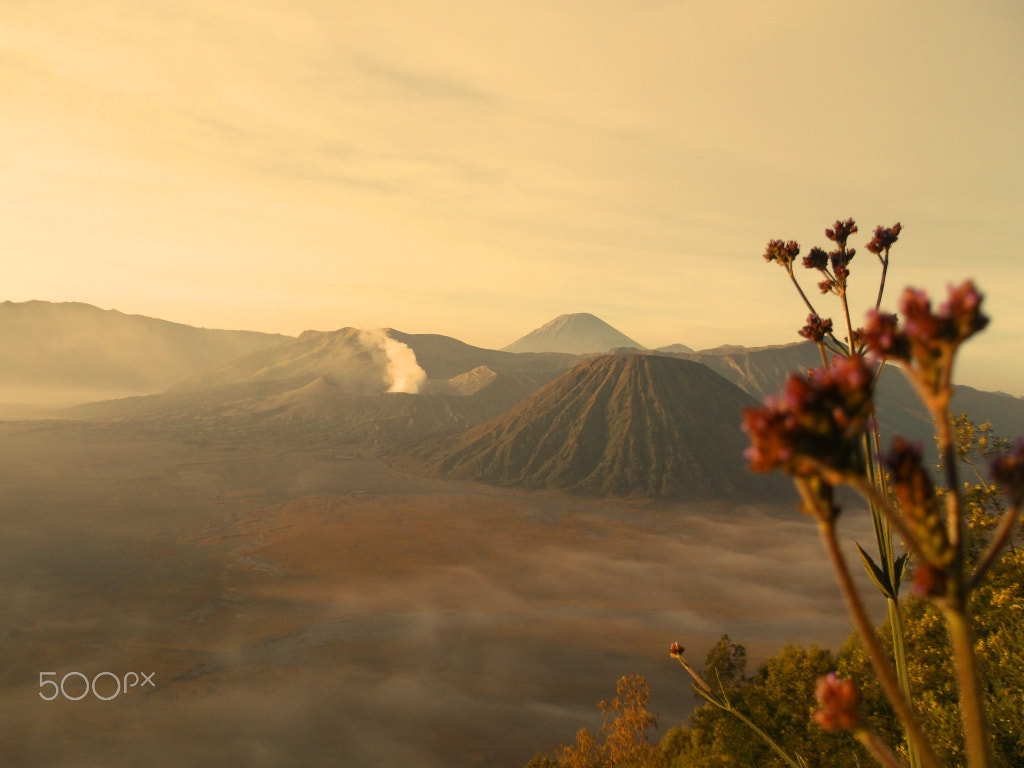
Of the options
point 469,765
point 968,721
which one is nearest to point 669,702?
point 469,765

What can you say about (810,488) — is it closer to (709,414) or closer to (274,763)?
(274,763)

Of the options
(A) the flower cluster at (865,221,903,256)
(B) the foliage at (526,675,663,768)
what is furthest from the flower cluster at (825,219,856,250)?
(B) the foliage at (526,675,663,768)

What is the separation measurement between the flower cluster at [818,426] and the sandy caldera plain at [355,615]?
34.8 meters

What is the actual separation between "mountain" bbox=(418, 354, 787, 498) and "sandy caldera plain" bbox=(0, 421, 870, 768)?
14.1m

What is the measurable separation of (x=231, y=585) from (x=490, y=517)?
37.4 metres

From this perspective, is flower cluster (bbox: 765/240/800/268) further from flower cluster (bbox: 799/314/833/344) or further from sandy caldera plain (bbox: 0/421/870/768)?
sandy caldera plain (bbox: 0/421/870/768)

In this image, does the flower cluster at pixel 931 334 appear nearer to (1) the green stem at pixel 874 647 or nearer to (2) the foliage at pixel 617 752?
(1) the green stem at pixel 874 647

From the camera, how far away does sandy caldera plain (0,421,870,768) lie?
33062mm

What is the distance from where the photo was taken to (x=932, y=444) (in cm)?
18975

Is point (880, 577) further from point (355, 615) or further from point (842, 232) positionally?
point (355, 615)

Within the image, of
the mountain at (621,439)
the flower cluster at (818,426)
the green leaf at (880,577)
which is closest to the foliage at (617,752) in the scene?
the green leaf at (880,577)

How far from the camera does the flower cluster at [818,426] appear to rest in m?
1.97

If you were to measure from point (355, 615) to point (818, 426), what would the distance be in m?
52.6

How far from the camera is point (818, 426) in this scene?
200 cm
